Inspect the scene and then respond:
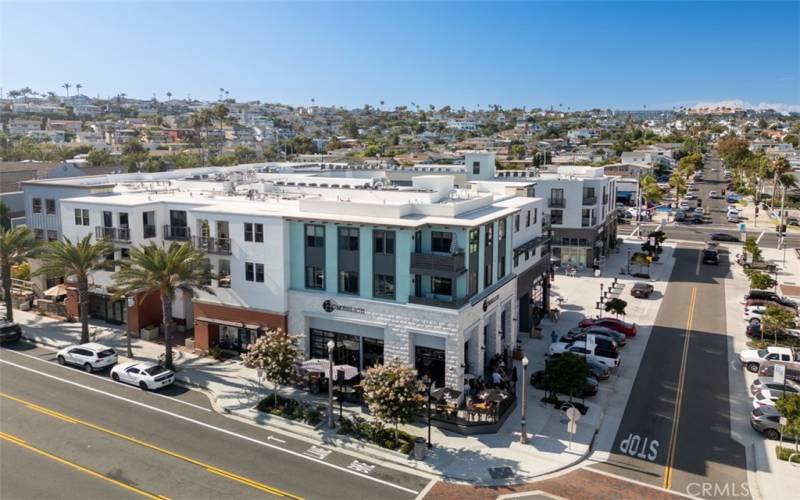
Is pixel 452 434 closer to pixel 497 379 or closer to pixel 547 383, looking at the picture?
pixel 497 379

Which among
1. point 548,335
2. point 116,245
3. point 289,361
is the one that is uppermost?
point 116,245

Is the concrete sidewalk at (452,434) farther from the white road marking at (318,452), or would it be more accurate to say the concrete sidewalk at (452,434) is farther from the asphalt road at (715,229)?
the asphalt road at (715,229)

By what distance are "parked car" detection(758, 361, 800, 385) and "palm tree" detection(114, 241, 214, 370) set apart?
3503 centimetres

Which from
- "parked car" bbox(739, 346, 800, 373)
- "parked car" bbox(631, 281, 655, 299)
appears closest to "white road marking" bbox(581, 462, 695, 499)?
"parked car" bbox(739, 346, 800, 373)

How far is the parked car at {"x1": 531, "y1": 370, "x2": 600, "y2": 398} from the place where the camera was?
110 ft

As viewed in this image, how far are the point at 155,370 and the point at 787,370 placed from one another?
38.2 m

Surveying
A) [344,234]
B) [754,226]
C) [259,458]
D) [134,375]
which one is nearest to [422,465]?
[259,458]

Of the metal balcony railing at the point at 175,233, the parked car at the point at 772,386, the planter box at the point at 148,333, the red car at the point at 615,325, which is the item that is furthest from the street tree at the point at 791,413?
the planter box at the point at 148,333

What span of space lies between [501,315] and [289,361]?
1513 cm

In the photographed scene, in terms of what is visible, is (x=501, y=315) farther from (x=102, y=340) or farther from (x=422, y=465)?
(x=102, y=340)

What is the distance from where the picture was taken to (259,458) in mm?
27625

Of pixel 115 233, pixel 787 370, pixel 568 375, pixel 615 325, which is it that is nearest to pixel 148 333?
pixel 115 233

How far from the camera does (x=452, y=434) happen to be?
3025 cm

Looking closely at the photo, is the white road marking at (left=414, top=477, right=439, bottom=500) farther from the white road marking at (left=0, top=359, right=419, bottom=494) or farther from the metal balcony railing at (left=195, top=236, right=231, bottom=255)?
the metal balcony railing at (left=195, top=236, right=231, bottom=255)
